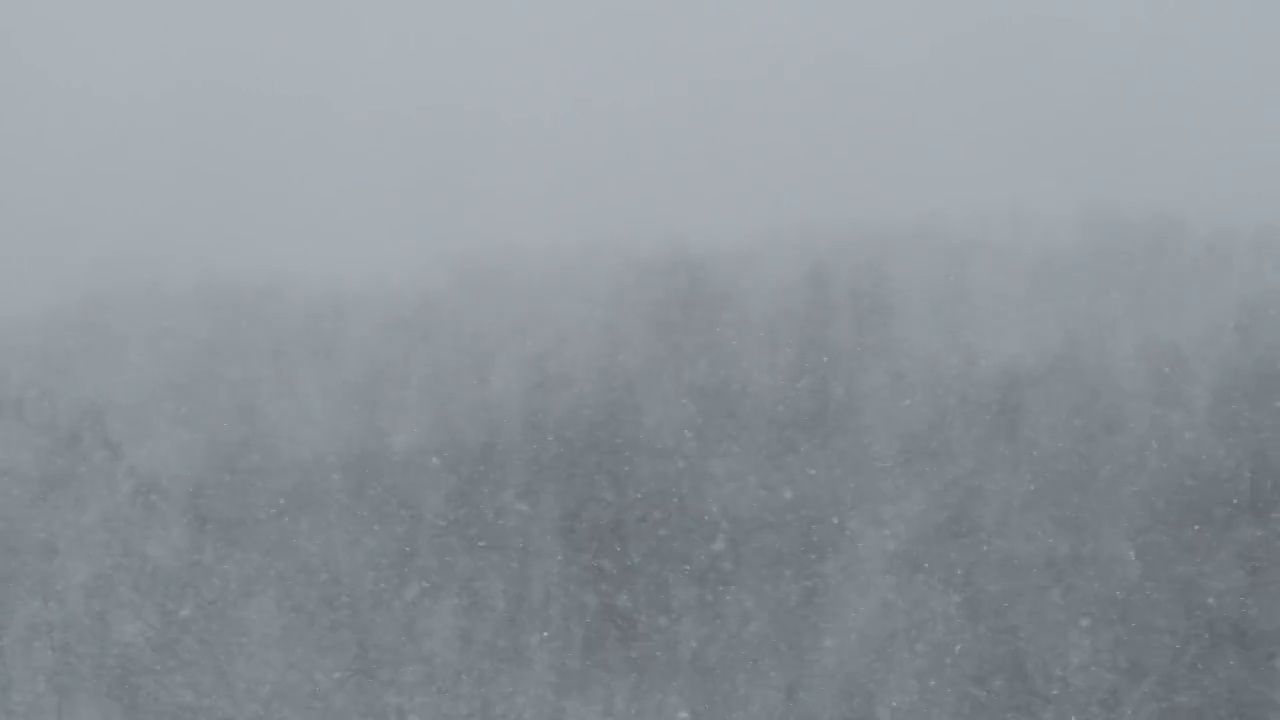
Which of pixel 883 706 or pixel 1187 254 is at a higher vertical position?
pixel 1187 254

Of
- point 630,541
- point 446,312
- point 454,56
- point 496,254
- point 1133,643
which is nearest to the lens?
point 1133,643

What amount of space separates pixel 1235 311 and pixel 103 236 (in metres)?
20.6

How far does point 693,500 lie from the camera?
57.1 feet

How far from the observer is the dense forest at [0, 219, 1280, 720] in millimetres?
16391

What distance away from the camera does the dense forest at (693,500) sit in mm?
16391

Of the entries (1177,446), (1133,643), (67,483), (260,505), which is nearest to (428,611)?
(260,505)

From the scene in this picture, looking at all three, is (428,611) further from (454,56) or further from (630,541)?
(454,56)

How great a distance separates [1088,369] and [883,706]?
6235 millimetres

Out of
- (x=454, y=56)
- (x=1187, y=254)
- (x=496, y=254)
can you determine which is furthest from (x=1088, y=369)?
(x=454, y=56)

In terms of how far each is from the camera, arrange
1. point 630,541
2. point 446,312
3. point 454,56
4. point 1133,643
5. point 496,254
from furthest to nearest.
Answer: point 454,56 → point 496,254 → point 446,312 → point 630,541 → point 1133,643

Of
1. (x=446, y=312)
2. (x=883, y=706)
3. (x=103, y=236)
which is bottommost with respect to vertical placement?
(x=883, y=706)

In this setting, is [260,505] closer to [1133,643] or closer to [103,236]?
[103,236]

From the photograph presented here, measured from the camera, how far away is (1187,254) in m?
18.4

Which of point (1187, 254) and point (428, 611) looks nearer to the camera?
point (428, 611)
